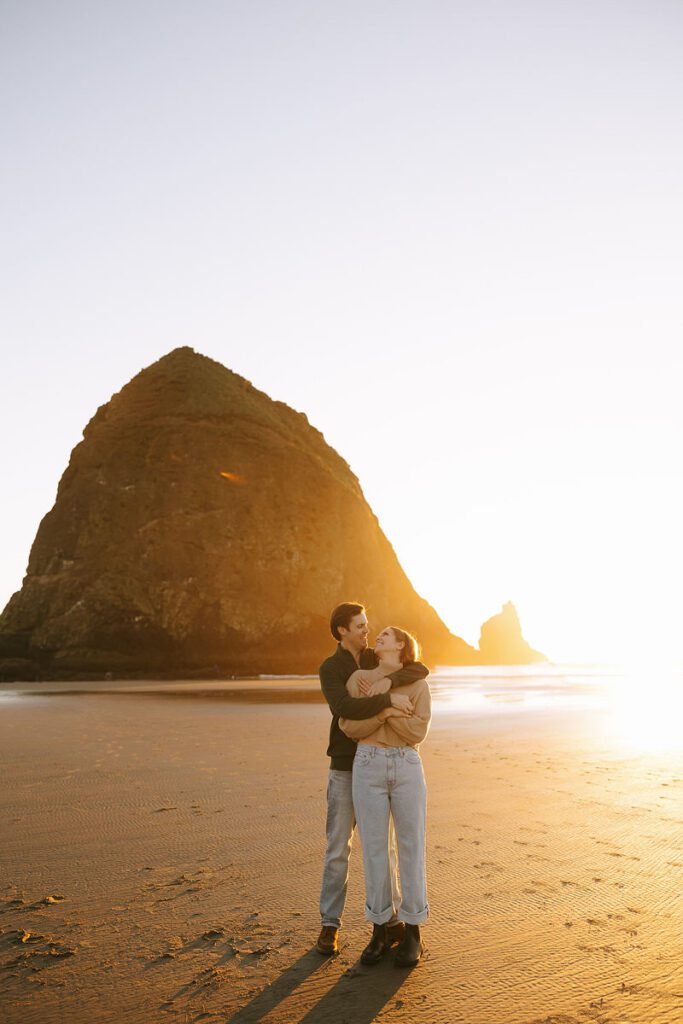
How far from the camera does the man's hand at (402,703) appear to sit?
4.28 m

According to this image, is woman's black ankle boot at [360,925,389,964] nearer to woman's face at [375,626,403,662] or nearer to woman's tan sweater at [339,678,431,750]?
woman's tan sweater at [339,678,431,750]

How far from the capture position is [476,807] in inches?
330

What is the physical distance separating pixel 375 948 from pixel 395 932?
0.18 metres

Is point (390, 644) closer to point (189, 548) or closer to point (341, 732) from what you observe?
point (341, 732)

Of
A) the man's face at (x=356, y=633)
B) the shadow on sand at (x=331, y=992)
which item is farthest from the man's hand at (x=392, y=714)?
the shadow on sand at (x=331, y=992)

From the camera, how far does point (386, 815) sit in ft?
14.4

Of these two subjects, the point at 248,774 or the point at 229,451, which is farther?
the point at 229,451

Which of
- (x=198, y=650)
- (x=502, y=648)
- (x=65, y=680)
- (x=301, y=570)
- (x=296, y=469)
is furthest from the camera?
(x=502, y=648)

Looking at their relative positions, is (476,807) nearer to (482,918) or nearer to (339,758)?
(482,918)

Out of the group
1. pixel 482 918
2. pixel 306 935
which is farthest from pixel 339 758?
pixel 482 918

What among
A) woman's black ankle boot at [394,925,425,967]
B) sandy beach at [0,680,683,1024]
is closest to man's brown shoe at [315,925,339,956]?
sandy beach at [0,680,683,1024]

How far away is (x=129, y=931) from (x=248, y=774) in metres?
5.82

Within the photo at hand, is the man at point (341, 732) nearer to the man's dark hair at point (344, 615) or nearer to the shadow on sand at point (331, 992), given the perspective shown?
the man's dark hair at point (344, 615)

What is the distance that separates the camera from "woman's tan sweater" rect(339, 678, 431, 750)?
431 centimetres
